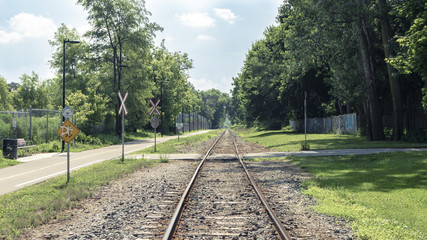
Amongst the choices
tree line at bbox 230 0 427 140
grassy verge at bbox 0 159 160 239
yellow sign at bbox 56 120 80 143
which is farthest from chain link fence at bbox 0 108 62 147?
tree line at bbox 230 0 427 140

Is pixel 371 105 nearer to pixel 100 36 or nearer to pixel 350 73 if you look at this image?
pixel 350 73

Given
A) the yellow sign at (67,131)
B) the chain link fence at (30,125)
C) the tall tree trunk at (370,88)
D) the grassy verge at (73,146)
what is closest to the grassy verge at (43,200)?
the yellow sign at (67,131)

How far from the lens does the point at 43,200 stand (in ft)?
28.3

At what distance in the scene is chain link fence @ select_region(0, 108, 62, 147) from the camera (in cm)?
2244

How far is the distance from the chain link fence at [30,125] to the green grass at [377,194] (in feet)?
58.8

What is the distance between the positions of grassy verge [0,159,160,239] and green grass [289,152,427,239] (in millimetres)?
5606

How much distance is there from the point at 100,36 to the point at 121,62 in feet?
13.7

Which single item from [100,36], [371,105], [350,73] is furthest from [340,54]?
[100,36]

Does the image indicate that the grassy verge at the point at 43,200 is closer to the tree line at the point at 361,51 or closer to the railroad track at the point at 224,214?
the railroad track at the point at 224,214

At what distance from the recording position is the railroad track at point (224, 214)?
591 cm

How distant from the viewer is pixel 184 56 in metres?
91.7

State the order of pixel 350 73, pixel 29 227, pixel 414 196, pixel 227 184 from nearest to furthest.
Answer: pixel 29 227 → pixel 414 196 → pixel 227 184 → pixel 350 73

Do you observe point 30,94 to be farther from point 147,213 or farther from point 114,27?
point 147,213

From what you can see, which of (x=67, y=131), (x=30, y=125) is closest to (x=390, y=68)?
(x=67, y=131)
